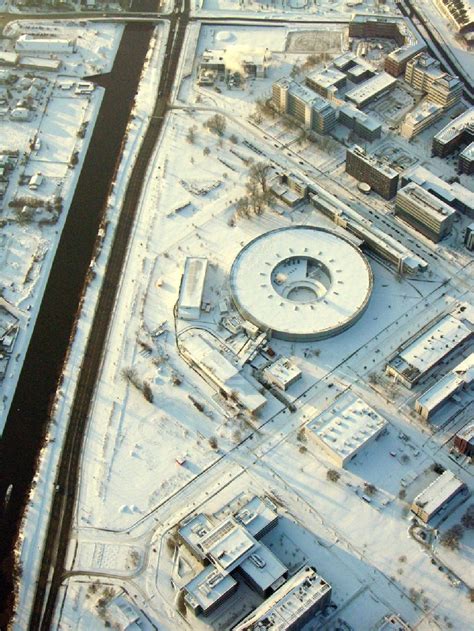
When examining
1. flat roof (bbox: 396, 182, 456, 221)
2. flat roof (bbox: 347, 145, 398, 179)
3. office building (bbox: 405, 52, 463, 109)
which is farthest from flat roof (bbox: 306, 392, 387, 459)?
office building (bbox: 405, 52, 463, 109)

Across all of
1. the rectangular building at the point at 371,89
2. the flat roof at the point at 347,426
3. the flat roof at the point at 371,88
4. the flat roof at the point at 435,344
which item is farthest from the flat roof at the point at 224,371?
the flat roof at the point at 371,88

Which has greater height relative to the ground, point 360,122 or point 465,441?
point 360,122

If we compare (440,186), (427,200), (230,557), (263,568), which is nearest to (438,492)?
(263,568)

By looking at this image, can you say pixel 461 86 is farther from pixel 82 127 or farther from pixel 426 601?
pixel 426 601

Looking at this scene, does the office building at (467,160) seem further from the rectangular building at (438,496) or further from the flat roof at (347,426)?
the rectangular building at (438,496)

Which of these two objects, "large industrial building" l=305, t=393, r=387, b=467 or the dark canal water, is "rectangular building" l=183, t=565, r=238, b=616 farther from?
"large industrial building" l=305, t=393, r=387, b=467

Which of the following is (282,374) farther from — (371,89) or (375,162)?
(371,89)
